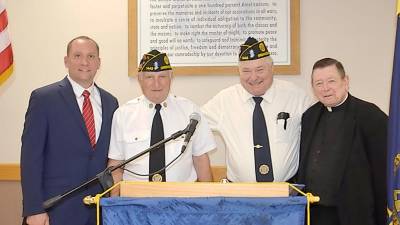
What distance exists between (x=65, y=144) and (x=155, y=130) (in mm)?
484

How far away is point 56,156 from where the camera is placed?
2.34 m

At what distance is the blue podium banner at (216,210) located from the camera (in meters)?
1.44

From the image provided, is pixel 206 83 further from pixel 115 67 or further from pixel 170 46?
pixel 115 67

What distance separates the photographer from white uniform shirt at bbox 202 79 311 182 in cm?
244

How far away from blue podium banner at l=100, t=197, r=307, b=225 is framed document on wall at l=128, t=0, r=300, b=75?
1927 millimetres

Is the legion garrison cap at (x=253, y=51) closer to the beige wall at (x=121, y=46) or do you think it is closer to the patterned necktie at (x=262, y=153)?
the patterned necktie at (x=262, y=153)

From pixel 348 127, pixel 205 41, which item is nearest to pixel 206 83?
pixel 205 41

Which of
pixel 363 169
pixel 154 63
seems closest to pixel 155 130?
pixel 154 63

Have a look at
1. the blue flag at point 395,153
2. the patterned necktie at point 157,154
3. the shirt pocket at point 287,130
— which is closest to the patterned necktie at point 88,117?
the patterned necktie at point 157,154

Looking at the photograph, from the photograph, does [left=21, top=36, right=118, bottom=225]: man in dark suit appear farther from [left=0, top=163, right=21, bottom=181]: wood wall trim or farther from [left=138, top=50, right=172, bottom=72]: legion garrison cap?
[left=0, top=163, right=21, bottom=181]: wood wall trim

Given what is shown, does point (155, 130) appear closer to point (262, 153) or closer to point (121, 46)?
point (262, 153)

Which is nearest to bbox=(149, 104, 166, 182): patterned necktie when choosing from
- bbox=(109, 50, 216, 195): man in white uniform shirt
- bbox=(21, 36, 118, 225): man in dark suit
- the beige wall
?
bbox=(109, 50, 216, 195): man in white uniform shirt

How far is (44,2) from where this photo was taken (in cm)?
340

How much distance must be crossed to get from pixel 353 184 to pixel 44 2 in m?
2.64
